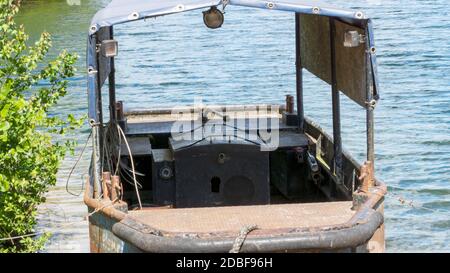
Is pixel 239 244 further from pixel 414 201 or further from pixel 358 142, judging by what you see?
pixel 358 142

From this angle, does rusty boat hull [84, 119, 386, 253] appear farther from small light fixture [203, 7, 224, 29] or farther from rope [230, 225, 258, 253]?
small light fixture [203, 7, 224, 29]

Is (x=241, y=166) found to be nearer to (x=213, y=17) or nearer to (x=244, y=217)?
(x=244, y=217)

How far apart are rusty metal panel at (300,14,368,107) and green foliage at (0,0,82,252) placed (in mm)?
2341

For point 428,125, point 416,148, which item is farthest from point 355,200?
point 428,125

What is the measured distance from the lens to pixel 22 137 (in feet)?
27.2

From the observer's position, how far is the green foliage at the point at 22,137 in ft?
26.7

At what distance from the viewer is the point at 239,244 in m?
6.72

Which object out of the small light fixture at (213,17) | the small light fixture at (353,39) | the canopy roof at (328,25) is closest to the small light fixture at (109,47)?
the canopy roof at (328,25)

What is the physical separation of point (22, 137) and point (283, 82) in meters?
15.0

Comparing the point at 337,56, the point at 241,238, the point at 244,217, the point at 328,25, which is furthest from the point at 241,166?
the point at 241,238

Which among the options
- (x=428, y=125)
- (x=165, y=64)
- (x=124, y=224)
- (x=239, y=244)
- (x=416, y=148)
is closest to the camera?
(x=239, y=244)

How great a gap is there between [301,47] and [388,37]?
56.1ft

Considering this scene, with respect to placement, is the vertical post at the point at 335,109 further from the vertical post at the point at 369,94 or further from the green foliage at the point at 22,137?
the green foliage at the point at 22,137

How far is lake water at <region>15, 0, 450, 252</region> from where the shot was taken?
Result: 43.7 ft
